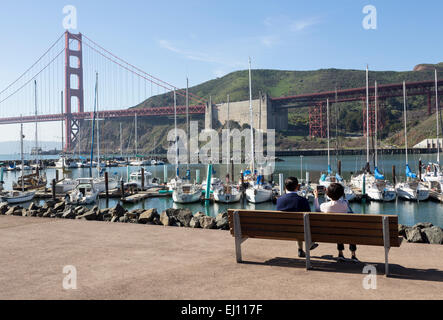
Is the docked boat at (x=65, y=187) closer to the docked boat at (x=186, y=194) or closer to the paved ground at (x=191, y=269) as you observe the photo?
the docked boat at (x=186, y=194)

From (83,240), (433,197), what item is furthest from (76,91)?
(83,240)

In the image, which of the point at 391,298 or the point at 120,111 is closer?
the point at 391,298

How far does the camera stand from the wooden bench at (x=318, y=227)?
4.90 m

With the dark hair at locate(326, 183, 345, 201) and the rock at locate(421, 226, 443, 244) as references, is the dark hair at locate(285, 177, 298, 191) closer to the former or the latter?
the dark hair at locate(326, 183, 345, 201)

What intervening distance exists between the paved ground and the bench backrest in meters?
0.44

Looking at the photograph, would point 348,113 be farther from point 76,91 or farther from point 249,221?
point 249,221

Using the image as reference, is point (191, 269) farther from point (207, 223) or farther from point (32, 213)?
point (32, 213)

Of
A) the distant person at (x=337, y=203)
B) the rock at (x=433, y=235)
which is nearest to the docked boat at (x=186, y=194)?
the rock at (x=433, y=235)

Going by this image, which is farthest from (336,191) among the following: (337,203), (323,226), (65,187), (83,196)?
(65,187)

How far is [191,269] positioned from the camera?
17.7 feet

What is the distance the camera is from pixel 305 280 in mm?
4848

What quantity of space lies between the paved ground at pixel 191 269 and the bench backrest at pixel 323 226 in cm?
44
